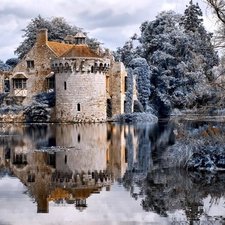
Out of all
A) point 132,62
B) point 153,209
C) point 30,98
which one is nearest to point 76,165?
point 153,209

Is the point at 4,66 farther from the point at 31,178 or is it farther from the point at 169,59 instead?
the point at 31,178

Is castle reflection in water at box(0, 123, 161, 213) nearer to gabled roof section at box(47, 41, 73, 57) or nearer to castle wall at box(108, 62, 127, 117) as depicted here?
castle wall at box(108, 62, 127, 117)

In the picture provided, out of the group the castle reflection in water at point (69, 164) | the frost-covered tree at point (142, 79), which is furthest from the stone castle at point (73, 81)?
the castle reflection in water at point (69, 164)

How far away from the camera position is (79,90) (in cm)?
4278

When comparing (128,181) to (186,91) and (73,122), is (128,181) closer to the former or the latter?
(73,122)

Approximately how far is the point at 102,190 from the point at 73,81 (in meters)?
31.4

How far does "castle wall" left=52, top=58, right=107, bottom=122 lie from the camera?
4244 centimetres

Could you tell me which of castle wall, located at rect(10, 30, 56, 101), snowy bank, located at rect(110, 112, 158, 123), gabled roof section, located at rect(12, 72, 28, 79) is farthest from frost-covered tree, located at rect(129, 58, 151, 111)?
gabled roof section, located at rect(12, 72, 28, 79)

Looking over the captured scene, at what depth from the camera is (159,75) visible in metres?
55.2

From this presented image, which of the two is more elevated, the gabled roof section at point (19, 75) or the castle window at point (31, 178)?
the gabled roof section at point (19, 75)

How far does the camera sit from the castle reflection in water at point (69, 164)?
37.9 feet

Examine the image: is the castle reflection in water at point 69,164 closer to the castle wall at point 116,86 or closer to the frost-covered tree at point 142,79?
the castle wall at point 116,86

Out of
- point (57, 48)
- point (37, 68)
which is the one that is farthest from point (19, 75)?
point (57, 48)

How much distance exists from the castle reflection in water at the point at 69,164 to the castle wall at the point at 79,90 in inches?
722
